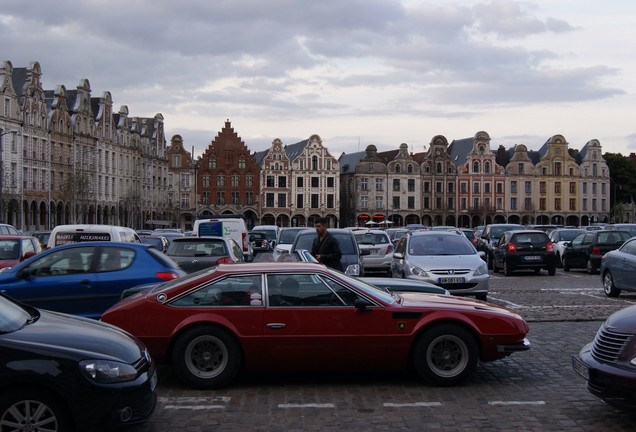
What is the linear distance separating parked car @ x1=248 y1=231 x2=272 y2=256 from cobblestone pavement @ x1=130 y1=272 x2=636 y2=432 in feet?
87.4

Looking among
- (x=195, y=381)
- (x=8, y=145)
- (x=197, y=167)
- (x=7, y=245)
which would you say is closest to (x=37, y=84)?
(x=8, y=145)

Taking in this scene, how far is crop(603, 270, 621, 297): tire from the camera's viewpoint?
64.5 feet

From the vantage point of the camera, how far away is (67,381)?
20.4 feet

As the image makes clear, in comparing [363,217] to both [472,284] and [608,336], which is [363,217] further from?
[608,336]

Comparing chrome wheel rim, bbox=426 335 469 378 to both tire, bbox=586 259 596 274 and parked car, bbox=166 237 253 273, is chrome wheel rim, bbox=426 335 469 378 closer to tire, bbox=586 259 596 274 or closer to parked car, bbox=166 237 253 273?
parked car, bbox=166 237 253 273

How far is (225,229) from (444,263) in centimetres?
1364

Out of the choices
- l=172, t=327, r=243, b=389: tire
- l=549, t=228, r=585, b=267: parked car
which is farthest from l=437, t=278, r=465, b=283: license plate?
l=549, t=228, r=585, b=267: parked car

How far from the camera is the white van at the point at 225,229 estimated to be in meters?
29.4

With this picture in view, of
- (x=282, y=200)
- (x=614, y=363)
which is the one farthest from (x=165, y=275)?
(x=282, y=200)

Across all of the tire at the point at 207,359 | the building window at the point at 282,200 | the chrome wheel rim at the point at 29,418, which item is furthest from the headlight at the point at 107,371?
the building window at the point at 282,200

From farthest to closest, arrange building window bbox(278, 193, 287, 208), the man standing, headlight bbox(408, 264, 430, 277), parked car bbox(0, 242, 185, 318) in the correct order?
building window bbox(278, 193, 287, 208) → headlight bbox(408, 264, 430, 277) → the man standing → parked car bbox(0, 242, 185, 318)

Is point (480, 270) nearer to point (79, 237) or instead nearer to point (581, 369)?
point (79, 237)

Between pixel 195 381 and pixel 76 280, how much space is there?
408 cm

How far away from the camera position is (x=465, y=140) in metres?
112
